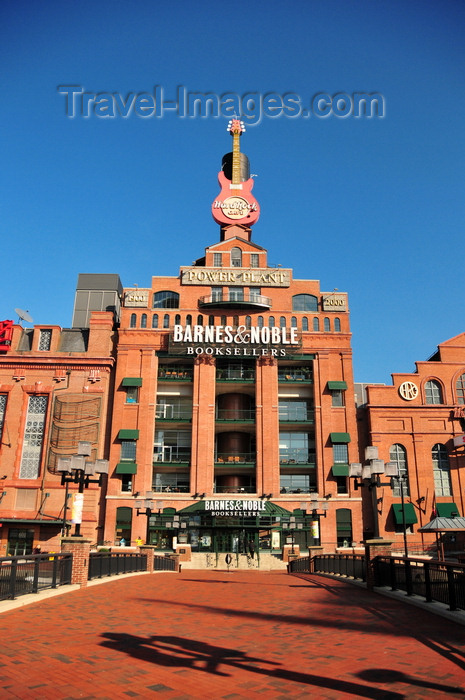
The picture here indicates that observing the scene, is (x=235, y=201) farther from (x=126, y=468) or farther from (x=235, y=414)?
(x=126, y=468)

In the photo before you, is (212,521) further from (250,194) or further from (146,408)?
(250,194)

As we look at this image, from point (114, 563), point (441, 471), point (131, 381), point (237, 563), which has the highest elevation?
point (131, 381)

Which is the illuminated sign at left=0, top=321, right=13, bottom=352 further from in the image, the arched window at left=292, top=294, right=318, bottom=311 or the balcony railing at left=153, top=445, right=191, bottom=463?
the arched window at left=292, top=294, right=318, bottom=311

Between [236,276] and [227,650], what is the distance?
4847 centimetres

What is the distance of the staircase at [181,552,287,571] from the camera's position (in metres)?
42.0

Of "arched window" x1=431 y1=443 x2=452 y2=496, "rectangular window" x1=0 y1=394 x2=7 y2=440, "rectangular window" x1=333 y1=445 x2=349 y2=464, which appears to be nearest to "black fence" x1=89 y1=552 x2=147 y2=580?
"rectangular window" x1=333 y1=445 x2=349 y2=464

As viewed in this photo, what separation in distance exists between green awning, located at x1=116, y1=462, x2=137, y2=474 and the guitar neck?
34.8m

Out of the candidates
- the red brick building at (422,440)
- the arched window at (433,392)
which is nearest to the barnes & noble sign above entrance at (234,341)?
the red brick building at (422,440)

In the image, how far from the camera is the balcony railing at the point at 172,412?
53.6 metres

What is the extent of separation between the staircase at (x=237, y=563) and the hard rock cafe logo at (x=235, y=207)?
37143 mm

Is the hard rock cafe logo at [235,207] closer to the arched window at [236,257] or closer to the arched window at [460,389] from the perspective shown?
the arched window at [236,257]

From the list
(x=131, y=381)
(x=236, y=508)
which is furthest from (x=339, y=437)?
(x=131, y=381)

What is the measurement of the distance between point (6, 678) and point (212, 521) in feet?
141

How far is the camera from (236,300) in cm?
5459
